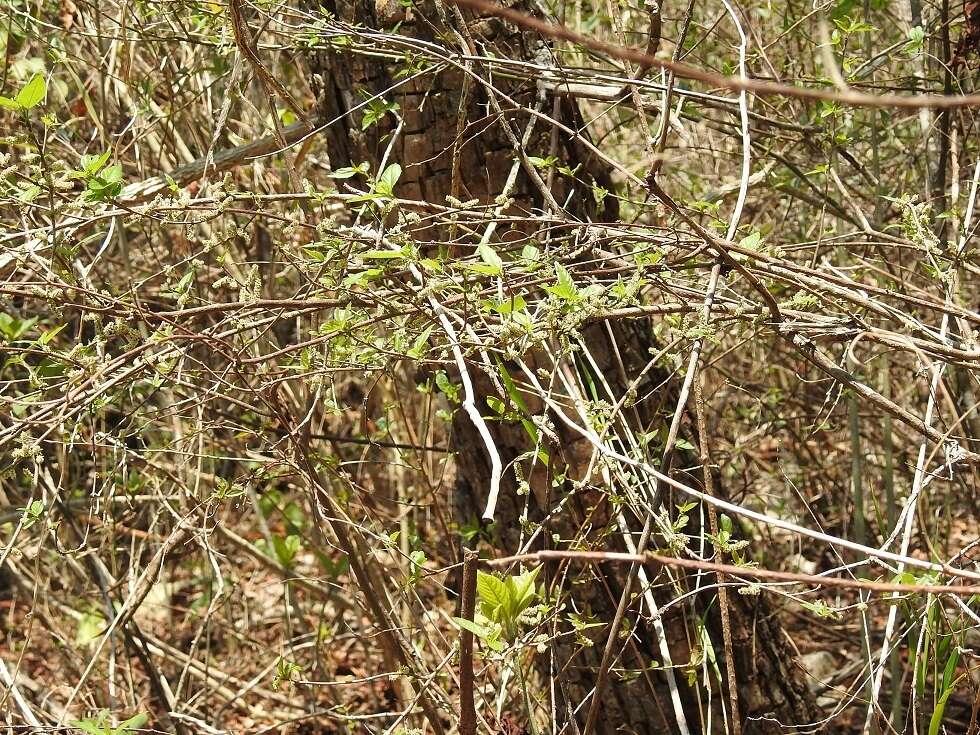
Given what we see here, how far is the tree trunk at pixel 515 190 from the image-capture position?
2.48 m

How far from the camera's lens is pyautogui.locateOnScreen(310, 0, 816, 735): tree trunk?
2.48 m

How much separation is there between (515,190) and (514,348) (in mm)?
560

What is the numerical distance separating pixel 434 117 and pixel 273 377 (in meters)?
0.76

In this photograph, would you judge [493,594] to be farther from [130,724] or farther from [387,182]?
[130,724]

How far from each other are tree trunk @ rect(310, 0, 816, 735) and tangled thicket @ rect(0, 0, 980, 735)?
0.01 meters

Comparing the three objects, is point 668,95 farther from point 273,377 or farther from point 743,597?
point 743,597

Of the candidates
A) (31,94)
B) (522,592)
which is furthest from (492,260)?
(31,94)

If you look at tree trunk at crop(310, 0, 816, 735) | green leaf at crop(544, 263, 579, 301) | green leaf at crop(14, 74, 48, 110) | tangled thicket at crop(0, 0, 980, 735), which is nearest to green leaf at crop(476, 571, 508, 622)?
tangled thicket at crop(0, 0, 980, 735)

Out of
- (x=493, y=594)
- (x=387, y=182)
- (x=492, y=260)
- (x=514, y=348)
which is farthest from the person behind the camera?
(x=514, y=348)

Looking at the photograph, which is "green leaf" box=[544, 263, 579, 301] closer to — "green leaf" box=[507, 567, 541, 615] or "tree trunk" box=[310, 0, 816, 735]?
"green leaf" box=[507, 567, 541, 615]

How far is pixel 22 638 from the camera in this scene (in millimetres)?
4660

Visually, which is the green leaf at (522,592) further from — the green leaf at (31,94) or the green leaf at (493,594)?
the green leaf at (31,94)

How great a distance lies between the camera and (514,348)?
2.12 metres

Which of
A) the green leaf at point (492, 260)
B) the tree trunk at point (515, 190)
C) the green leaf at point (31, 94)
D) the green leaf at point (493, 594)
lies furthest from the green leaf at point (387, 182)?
the green leaf at point (493, 594)
